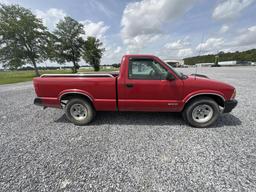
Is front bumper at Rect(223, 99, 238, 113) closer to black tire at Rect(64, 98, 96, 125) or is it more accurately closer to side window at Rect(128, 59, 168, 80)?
side window at Rect(128, 59, 168, 80)

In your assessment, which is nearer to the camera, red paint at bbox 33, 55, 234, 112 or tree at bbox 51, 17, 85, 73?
red paint at bbox 33, 55, 234, 112

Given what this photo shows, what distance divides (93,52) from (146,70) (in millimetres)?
40380

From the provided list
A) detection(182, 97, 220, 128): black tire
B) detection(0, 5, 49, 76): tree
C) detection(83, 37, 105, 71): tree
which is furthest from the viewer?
Answer: detection(83, 37, 105, 71): tree


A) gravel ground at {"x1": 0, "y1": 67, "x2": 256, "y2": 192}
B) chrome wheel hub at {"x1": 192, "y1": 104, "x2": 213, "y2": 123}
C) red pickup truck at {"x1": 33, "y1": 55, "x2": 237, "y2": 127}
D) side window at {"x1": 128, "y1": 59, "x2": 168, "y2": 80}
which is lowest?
gravel ground at {"x1": 0, "y1": 67, "x2": 256, "y2": 192}

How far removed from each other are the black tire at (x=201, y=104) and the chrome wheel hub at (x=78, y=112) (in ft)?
9.12

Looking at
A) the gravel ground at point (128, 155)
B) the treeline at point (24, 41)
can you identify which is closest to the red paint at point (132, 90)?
the gravel ground at point (128, 155)

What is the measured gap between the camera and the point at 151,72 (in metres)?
3.39

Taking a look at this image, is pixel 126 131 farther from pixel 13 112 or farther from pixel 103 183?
pixel 13 112

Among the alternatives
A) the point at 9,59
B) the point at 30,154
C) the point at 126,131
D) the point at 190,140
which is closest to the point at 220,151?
the point at 190,140

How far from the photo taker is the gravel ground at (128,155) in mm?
1920

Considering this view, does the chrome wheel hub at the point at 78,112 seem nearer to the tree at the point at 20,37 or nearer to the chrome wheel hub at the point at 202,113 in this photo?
the chrome wheel hub at the point at 202,113

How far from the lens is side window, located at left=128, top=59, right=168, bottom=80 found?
11.0ft

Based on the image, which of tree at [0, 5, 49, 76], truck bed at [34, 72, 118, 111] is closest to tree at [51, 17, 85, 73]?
tree at [0, 5, 49, 76]

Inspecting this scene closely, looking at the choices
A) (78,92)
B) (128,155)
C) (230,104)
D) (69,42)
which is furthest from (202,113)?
(69,42)
